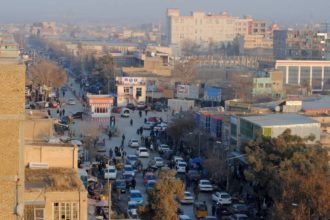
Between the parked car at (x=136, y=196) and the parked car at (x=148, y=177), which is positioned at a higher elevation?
the parked car at (x=136, y=196)

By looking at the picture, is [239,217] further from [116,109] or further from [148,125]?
[116,109]

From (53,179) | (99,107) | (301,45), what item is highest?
(53,179)

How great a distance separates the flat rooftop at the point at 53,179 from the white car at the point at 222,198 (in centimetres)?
395

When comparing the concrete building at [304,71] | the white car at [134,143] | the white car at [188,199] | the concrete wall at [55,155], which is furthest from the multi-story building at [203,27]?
the concrete wall at [55,155]

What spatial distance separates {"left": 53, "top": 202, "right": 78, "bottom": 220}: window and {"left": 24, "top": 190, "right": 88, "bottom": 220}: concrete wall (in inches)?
1.0

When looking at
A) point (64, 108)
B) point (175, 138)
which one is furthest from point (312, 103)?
point (64, 108)

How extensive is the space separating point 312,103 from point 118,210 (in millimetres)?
8019

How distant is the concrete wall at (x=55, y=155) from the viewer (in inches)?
273

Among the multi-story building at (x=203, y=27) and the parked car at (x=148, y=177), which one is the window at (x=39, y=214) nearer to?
the parked car at (x=148, y=177)

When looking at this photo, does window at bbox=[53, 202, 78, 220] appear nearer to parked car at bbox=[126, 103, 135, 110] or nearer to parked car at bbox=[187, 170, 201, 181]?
parked car at bbox=[187, 170, 201, 181]

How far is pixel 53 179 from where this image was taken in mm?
6152

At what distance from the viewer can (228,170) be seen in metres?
11.8

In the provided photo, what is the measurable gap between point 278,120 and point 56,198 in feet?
24.5

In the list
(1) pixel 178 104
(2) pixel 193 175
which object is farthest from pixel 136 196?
(1) pixel 178 104
